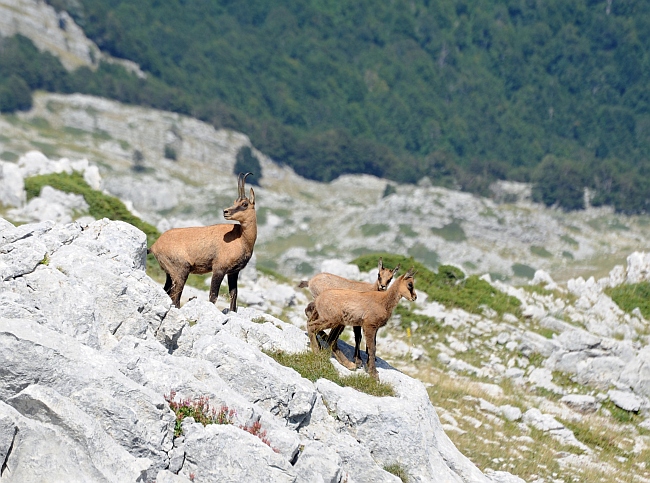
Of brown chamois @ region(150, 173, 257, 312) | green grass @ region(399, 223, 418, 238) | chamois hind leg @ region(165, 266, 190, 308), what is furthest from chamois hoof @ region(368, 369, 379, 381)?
green grass @ region(399, 223, 418, 238)

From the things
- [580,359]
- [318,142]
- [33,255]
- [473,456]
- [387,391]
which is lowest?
[318,142]

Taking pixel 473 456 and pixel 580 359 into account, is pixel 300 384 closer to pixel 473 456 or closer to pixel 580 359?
pixel 473 456

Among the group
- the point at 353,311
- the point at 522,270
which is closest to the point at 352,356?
the point at 353,311

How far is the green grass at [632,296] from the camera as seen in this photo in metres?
36.9

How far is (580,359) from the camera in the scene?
97.5 feet

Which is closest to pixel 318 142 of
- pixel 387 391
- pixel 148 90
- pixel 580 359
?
pixel 148 90

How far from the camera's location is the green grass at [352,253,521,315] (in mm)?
35312

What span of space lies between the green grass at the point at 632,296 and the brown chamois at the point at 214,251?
924 inches

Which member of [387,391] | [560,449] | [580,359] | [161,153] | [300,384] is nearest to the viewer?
[300,384]

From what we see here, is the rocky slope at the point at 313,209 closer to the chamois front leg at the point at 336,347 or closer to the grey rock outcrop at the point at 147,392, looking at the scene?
the chamois front leg at the point at 336,347

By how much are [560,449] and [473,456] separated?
3290mm

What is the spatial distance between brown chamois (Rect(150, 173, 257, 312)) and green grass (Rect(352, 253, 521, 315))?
17.8 meters

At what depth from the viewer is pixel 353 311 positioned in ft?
57.2

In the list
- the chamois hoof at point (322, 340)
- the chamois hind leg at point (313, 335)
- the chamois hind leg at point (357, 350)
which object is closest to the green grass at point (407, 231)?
the chamois hoof at point (322, 340)
